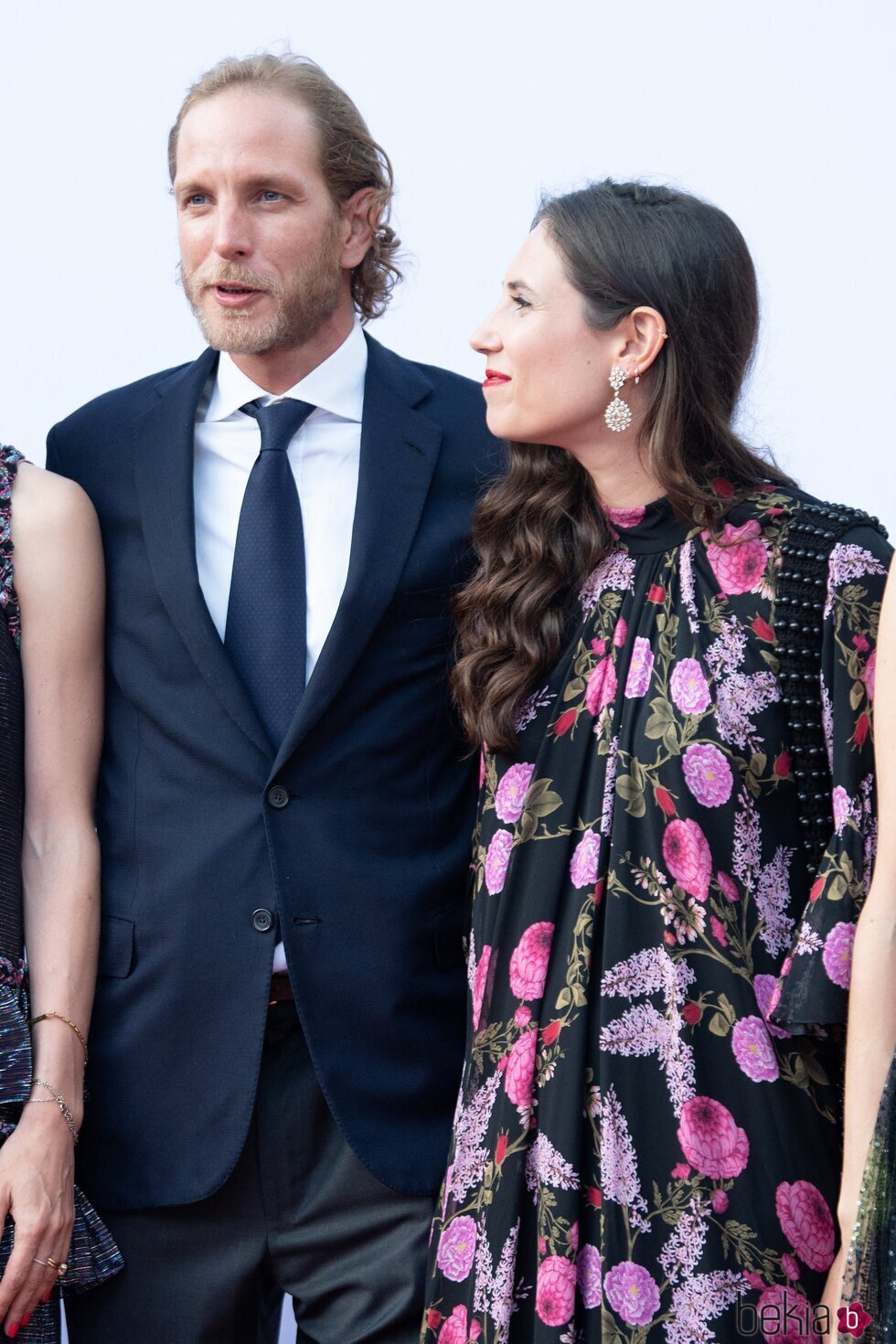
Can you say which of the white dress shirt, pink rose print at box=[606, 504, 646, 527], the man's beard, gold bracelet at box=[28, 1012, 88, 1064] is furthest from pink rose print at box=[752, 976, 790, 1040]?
the man's beard

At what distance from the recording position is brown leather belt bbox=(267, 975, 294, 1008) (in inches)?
79.7

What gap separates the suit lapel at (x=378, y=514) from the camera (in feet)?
6.59

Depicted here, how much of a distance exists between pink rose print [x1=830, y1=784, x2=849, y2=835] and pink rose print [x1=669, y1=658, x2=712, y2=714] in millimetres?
167

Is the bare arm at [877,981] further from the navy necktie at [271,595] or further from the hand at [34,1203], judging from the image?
the hand at [34,1203]

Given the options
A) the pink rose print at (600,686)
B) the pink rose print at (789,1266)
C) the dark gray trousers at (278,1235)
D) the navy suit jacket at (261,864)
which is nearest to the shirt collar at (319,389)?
the navy suit jacket at (261,864)

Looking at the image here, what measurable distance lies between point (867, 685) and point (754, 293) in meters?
0.56

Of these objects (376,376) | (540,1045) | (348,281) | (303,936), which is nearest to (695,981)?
(540,1045)

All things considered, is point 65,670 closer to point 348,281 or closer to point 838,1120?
point 348,281

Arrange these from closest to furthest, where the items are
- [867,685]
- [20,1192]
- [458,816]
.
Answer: [867,685] < [20,1192] < [458,816]

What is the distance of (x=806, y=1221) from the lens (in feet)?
5.62

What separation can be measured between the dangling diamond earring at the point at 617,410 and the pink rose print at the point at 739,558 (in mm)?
189

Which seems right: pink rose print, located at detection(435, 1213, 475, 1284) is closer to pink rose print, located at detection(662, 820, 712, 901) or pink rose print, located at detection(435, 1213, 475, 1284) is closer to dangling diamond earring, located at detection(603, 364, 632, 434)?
pink rose print, located at detection(662, 820, 712, 901)

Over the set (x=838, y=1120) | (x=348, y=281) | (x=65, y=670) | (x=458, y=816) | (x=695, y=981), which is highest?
(x=348, y=281)

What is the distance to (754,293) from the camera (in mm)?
→ 2045
